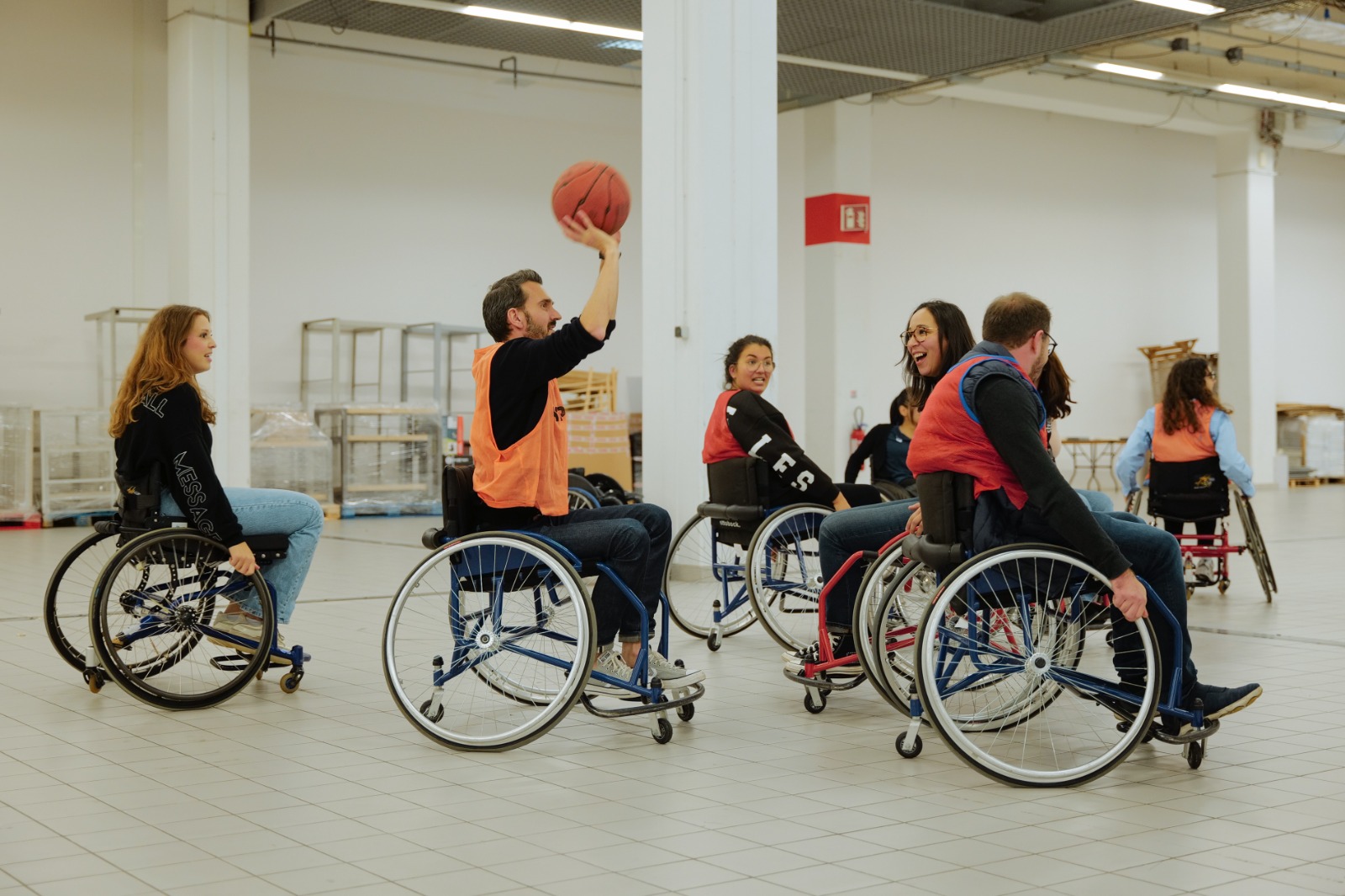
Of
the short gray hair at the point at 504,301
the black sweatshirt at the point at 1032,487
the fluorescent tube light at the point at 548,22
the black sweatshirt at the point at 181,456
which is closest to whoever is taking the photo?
the black sweatshirt at the point at 1032,487

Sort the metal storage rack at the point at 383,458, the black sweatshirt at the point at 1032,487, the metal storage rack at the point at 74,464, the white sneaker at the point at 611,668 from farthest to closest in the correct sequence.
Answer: the metal storage rack at the point at 383,458 → the metal storage rack at the point at 74,464 → the white sneaker at the point at 611,668 → the black sweatshirt at the point at 1032,487

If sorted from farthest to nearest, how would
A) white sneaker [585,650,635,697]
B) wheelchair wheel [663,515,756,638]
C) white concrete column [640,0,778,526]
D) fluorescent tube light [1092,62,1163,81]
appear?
fluorescent tube light [1092,62,1163,81]
white concrete column [640,0,778,526]
wheelchair wheel [663,515,756,638]
white sneaker [585,650,635,697]

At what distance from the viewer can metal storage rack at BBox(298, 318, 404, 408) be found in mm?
14367

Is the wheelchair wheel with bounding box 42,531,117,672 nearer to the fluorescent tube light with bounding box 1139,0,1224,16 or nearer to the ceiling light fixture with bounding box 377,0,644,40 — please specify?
the ceiling light fixture with bounding box 377,0,644,40

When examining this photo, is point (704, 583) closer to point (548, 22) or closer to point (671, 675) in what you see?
point (671, 675)

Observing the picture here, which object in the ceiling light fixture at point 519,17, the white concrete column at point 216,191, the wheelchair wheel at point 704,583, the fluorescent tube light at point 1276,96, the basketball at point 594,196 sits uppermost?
the fluorescent tube light at point 1276,96

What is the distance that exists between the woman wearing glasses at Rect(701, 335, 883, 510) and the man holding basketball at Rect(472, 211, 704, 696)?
1351 millimetres

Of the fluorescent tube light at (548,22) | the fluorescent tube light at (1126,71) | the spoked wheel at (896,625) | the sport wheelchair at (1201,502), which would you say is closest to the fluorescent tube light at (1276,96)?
the fluorescent tube light at (1126,71)

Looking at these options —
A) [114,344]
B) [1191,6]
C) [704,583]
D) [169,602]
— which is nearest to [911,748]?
Answer: [169,602]

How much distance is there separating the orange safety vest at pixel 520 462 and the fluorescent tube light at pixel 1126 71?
1287 centimetres

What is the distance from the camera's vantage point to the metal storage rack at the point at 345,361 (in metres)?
14.4

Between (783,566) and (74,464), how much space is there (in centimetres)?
900

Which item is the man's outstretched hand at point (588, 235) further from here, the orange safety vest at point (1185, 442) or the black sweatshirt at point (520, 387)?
the orange safety vest at point (1185, 442)

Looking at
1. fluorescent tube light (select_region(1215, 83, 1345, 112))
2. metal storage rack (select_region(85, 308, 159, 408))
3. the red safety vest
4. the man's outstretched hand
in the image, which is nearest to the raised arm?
the man's outstretched hand
